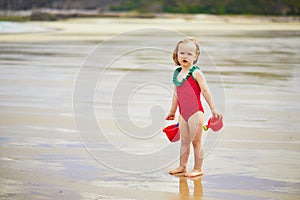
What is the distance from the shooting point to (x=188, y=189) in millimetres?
5117

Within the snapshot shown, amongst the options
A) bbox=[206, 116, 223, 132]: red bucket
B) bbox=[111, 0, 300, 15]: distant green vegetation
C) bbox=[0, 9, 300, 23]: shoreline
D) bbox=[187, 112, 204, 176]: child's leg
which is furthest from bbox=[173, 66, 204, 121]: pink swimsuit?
bbox=[111, 0, 300, 15]: distant green vegetation

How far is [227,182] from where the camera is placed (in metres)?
5.29

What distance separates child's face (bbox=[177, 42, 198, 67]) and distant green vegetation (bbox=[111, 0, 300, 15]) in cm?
5661

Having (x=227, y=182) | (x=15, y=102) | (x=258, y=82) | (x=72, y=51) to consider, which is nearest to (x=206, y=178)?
(x=227, y=182)

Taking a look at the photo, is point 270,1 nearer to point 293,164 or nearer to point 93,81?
point 93,81

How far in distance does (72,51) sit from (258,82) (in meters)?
8.78

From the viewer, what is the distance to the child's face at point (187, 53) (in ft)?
18.0

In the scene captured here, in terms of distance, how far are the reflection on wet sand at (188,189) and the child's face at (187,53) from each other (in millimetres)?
895

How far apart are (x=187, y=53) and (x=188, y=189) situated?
1080 mm

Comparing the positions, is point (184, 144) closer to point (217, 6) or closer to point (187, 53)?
point (187, 53)

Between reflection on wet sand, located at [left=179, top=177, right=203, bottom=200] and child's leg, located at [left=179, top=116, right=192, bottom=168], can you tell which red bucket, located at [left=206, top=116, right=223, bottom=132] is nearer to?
child's leg, located at [left=179, top=116, right=192, bottom=168]

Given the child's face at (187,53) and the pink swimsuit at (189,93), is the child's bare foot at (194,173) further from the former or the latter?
the child's face at (187,53)

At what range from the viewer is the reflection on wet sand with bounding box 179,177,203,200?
492 centimetres

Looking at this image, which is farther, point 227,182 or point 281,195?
point 227,182
